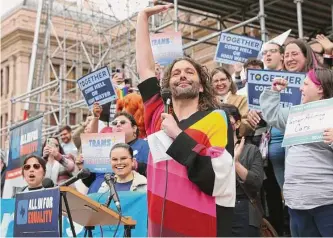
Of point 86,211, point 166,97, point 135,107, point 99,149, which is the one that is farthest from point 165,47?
point 166,97

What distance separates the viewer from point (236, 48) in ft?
25.2

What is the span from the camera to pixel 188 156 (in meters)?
2.84

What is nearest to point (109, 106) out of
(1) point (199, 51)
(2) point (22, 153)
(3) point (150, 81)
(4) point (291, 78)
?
(2) point (22, 153)

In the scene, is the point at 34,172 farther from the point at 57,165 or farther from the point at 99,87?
the point at 99,87

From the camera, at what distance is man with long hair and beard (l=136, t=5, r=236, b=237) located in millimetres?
2857

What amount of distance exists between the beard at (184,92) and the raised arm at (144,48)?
179mm

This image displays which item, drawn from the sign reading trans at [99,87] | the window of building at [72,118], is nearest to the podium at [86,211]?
the sign reading trans at [99,87]

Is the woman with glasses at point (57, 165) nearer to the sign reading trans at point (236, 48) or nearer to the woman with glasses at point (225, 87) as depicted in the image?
the woman with glasses at point (225, 87)

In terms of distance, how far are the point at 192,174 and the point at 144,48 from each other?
845 millimetres

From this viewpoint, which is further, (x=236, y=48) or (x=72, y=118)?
(x=72, y=118)

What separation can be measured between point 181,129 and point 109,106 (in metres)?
4.60

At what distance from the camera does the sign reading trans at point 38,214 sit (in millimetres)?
3824

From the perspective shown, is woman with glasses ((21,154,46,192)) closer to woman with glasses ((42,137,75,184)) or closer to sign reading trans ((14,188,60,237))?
woman with glasses ((42,137,75,184))

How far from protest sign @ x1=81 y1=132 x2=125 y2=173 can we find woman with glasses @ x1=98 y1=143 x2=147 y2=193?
63cm
